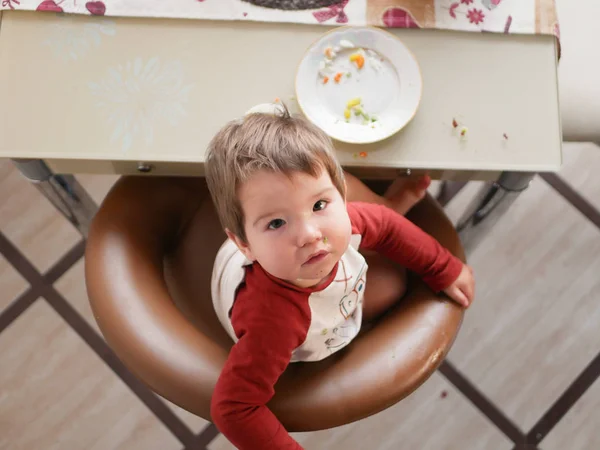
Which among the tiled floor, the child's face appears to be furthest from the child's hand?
the tiled floor

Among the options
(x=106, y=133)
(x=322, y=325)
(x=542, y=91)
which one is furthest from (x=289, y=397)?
(x=542, y=91)

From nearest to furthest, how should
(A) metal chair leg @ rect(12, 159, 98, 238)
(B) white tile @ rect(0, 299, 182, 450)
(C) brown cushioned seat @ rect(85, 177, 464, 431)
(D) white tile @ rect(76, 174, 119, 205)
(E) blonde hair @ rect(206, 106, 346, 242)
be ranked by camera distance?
(E) blonde hair @ rect(206, 106, 346, 242) → (C) brown cushioned seat @ rect(85, 177, 464, 431) → (A) metal chair leg @ rect(12, 159, 98, 238) → (B) white tile @ rect(0, 299, 182, 450) → (D) white tile @ rect(76, 174, 119, 205)

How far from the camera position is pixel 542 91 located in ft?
2.81

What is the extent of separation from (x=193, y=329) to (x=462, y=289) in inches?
15.8

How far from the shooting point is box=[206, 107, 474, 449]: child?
2.14 feet

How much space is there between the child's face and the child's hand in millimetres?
252

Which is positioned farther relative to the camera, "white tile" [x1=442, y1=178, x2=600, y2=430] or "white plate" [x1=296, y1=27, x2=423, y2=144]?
"white tile" [x1=442, y1=178, x2=600, y2=430]

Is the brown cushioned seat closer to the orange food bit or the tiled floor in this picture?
the orange food bit

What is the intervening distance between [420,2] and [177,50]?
0.37 m

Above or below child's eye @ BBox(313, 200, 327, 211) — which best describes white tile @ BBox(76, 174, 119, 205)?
below

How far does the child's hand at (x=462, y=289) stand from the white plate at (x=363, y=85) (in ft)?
0.80

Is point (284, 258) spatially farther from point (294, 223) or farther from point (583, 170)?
point (583, 170)

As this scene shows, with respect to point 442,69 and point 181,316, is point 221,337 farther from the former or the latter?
point 442,69

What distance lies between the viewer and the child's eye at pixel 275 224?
0.67 m
